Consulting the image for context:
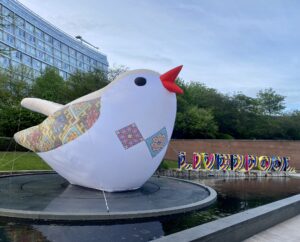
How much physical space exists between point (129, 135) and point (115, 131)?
0.44 meters

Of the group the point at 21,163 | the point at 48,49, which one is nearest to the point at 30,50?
the point at 48,49

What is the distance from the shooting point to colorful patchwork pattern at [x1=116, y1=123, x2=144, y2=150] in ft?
34.4

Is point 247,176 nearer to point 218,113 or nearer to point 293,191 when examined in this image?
point 293,191

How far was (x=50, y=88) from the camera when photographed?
4325 cm

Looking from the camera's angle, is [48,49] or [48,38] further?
[48,38]

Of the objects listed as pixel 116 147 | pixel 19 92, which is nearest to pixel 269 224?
pixel 116 147

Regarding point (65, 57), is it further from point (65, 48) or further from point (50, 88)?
point (50, 88)

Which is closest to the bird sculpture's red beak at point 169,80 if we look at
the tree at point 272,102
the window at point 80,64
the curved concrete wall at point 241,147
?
the curved concrete wall at point 241,147

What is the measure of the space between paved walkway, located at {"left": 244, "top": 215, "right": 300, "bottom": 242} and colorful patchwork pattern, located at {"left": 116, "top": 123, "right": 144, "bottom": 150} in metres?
4.49

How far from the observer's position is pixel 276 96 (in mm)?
52094

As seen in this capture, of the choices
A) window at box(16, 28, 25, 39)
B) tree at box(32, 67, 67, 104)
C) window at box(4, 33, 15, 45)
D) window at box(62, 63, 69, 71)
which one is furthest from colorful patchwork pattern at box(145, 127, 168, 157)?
window at box(62, 63, 69, 71)

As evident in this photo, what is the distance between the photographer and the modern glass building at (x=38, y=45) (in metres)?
79.3

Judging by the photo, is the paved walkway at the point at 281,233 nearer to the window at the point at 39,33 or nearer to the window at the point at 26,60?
the window at the point at 26,60

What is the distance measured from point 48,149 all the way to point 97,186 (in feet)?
6.52
